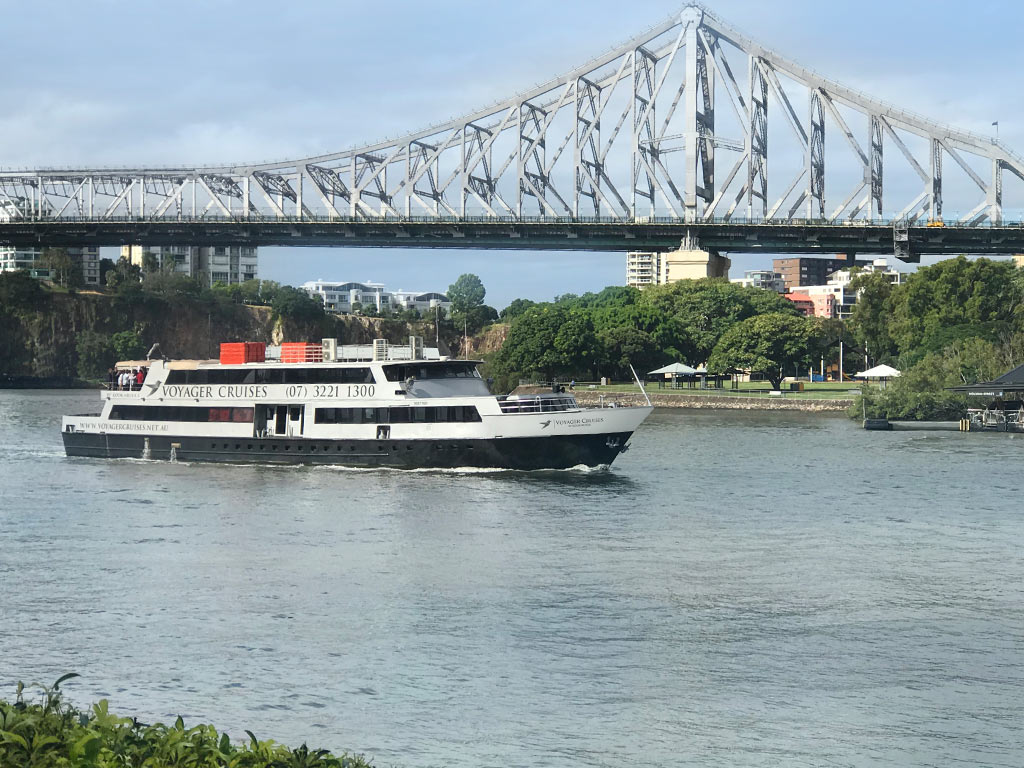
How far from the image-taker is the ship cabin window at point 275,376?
48281mm

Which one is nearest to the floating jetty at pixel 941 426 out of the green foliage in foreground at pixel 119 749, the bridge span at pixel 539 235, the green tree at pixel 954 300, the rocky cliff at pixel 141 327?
the green tree at pixel 954 300

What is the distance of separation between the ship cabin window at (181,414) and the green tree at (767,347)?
62.0 metres

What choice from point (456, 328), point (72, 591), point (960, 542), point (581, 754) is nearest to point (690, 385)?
A: point (456, 328)

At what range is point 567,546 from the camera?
31094 mm

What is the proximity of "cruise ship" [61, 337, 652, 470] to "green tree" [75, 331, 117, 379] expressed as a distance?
102m

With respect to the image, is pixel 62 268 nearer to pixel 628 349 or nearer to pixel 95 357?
pixel 95 357

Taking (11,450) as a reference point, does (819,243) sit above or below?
above

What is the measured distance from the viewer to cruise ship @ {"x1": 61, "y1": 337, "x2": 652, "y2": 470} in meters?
45.8

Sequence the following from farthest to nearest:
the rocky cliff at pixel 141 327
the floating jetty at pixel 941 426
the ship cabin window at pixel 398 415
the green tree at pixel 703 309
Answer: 1. the rocky cliff at pixel 141 327
2. the green tree at pixel 703 309
3. the floating jetty at pixel 941 426
4. the ship cabin window at pixel 398 415

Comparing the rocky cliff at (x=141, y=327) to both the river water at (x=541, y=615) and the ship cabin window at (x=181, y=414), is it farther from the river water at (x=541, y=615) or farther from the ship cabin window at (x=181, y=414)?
the river water at (x=541, y=615)

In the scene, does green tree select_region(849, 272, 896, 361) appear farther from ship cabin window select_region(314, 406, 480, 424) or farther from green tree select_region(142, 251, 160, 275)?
green tree select_region(142, 251, 160, 275)

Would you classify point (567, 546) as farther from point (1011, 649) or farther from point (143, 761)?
point (143, 761)

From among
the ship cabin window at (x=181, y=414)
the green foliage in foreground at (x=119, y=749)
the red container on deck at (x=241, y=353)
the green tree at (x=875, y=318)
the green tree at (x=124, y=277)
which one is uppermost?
the green tree at (x=124, y=277)

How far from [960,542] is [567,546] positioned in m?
9.40
